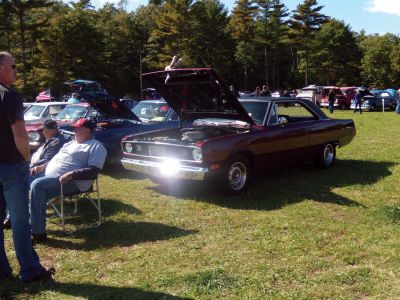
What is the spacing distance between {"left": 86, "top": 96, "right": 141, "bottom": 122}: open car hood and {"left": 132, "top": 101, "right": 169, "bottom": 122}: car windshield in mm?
905

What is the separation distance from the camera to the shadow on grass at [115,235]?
191 inches

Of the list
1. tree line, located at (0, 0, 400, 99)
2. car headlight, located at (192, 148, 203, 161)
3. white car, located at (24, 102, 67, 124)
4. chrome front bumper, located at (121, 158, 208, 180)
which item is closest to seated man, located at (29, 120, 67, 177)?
chrome front bumper, located at (121, 158, 208, 180)

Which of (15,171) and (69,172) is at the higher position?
(15,171)

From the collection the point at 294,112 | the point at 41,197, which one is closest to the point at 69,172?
the point at 41,197

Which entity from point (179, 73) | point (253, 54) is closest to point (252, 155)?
point (179, 73)

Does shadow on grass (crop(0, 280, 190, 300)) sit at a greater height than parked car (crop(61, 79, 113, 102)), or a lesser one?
lesser

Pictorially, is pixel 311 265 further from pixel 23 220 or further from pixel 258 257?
pixel 23 220

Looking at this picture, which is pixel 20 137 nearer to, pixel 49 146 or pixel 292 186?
pixel 49 146

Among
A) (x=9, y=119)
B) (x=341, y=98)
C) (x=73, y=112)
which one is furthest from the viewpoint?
(x=341, y=98)

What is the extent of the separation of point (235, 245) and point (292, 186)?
9.43ft

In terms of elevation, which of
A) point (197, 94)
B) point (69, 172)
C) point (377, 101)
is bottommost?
point (69, 172)

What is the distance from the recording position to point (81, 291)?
371 cm

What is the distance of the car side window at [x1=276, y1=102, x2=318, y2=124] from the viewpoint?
783 cm

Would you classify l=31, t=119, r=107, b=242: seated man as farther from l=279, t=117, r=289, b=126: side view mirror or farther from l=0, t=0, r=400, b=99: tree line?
l=0, t=0, r=400, b=99: tree line
